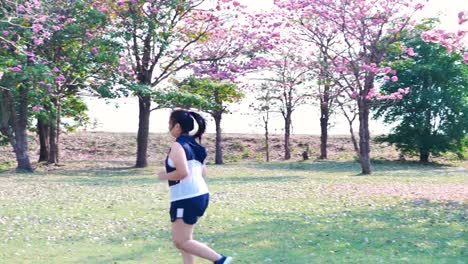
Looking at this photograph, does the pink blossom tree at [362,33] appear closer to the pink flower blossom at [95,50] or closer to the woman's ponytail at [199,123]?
the pink flower blossom at [95,50]

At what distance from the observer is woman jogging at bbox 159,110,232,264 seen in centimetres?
542

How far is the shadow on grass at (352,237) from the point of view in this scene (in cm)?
721

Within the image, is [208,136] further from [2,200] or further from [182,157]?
[182,157]

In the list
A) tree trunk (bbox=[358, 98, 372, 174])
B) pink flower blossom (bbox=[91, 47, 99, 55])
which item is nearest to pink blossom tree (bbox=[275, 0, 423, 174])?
tree trunk (bbox=[358, 98, 372, 174])

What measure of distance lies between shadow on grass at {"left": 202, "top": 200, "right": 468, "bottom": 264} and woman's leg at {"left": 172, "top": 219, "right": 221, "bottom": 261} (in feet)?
4.52

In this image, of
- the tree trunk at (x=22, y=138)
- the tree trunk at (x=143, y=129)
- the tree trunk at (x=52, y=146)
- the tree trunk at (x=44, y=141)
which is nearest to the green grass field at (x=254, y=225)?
the tree trunk at (x=22, y=138)

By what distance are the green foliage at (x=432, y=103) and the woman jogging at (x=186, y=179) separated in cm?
2916

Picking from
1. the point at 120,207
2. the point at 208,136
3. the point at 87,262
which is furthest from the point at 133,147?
the point at 87,262

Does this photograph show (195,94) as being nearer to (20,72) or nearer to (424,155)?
(20,72)

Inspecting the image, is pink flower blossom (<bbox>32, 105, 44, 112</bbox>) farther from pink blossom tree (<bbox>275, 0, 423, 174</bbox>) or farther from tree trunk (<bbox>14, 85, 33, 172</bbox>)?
pink blossom tree (<bbox>275, 0, 423, 174</bbox>)

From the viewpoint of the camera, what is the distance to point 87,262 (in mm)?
6965

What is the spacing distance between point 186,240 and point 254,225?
4176 mm

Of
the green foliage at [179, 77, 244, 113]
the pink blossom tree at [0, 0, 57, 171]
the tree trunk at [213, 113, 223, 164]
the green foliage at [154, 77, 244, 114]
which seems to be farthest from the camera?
the tree trunk at [213, 113, 223, 164]

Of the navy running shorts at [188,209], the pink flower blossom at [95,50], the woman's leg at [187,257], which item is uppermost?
the pink flower blossom at [95,50]
